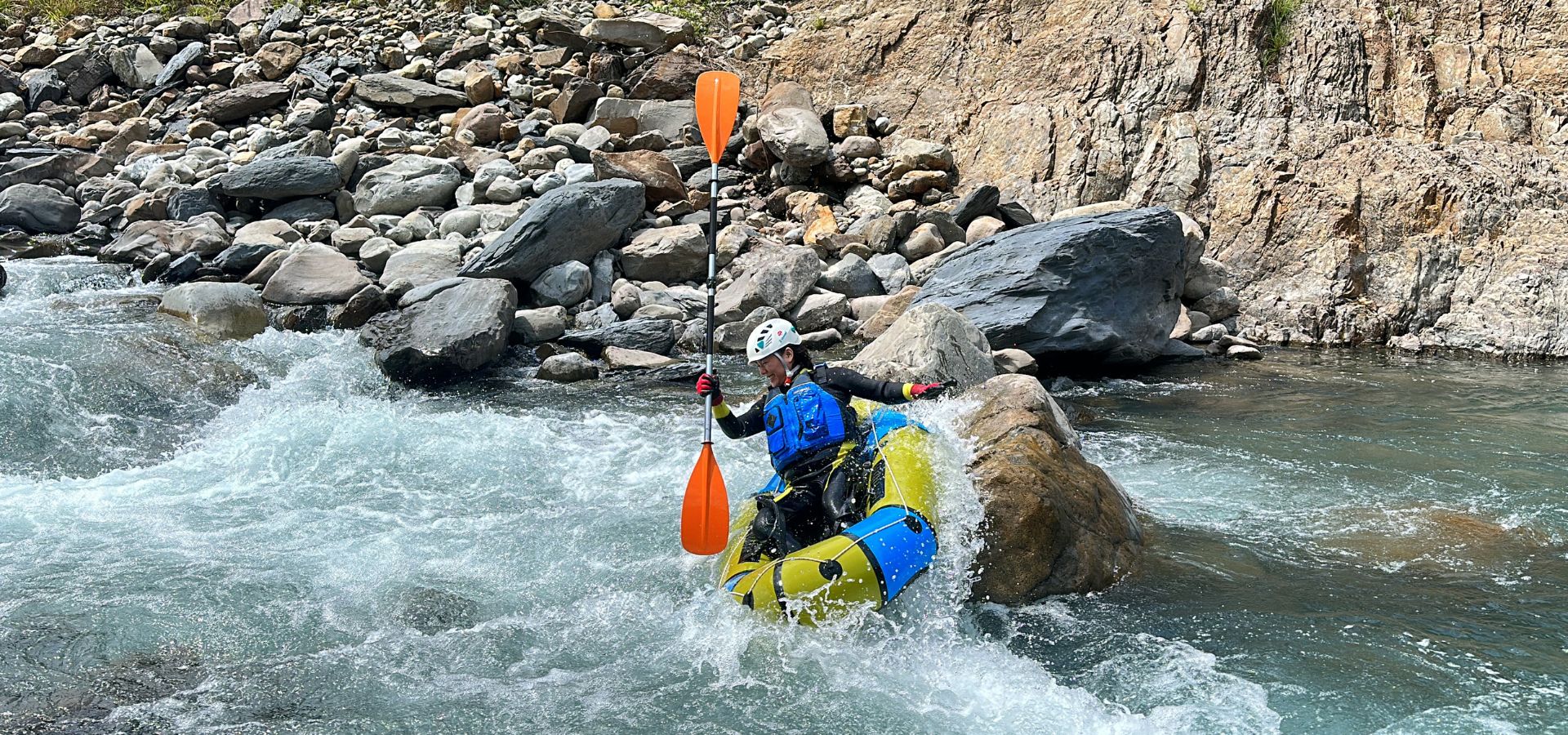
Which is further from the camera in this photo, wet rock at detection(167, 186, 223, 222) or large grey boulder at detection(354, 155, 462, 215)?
large grey boulder at detection(354, 155, 462, 215)

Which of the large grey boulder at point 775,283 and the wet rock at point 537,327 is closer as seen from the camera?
the wet rock at point 537,327

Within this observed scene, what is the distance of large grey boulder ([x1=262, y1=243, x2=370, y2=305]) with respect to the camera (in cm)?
901

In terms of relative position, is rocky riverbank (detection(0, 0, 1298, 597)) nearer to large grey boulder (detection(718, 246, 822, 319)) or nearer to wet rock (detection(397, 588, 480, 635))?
large grey boulder (detection(718, 246, 822, 319))

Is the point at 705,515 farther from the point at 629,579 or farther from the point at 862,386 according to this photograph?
the point at 862,386

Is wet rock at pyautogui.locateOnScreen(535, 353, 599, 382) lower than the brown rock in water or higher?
lower

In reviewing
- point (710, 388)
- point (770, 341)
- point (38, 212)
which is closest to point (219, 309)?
point (38, 212)

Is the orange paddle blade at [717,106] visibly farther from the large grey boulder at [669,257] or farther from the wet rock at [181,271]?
the wet rock at [181,271]

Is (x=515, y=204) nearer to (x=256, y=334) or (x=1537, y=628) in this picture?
(x=256, y=334)

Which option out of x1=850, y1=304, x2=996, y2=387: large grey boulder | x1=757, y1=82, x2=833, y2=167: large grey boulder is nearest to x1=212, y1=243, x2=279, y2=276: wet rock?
x1=757, y1=82, x2=833, y2=167: large grey boulder

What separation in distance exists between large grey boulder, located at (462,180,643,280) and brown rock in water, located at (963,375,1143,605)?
18.0ft

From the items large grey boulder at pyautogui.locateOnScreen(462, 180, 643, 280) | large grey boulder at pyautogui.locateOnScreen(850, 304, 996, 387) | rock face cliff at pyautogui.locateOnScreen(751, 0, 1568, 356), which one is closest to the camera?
large grey boulder at pyautogui.locateOnScreen(850, 304, 996, 387)

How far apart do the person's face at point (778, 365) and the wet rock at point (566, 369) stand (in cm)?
367

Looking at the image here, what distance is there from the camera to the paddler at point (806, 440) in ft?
14.4

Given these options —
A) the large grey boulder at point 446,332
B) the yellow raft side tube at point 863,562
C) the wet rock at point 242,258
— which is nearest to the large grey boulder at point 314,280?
the wet rock at point 242,258
